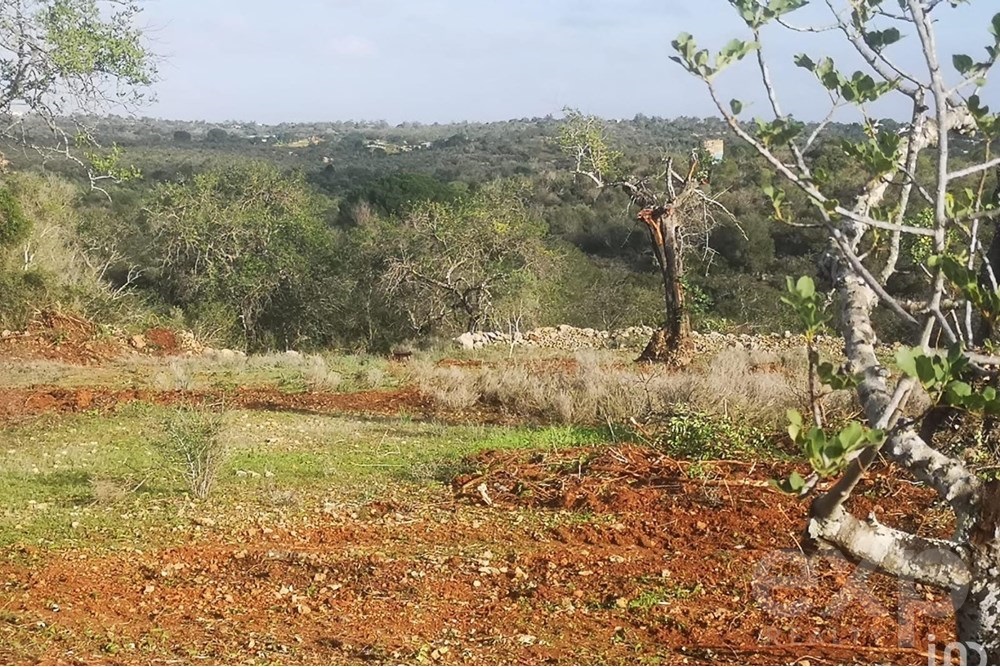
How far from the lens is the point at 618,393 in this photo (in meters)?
8.91

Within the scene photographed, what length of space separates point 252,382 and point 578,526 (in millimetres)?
7466

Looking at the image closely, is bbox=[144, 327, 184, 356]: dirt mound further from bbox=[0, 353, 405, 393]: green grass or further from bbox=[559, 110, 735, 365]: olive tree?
bbox=[559, 110, 735, 365]: olive tree

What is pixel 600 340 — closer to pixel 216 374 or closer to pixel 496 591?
pixel 216 374

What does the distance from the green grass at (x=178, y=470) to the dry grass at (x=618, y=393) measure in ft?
1.84

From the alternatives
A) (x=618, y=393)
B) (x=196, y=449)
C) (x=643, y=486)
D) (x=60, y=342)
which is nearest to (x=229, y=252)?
(x=60, y=342)

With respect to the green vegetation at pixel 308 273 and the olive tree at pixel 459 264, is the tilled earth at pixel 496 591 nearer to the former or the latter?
the green vegetation at pixel 308 273

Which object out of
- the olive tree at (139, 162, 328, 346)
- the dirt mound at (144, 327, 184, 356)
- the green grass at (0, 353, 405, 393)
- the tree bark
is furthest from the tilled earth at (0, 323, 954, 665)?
the olive tree at (139, 162, 328, 346)

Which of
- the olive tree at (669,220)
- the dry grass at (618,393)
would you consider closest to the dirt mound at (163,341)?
the dry grass at (618,393)

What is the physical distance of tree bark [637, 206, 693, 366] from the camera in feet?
40.3

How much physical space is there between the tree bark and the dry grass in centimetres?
139

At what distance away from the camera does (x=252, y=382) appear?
11938 mm

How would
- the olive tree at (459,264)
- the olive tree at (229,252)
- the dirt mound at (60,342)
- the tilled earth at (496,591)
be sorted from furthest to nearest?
1. the olive tree at (229,252)
2. the olive tree at (459,264)
3. the dirt mound at (60,342)
4. the tilled earth at (496,591)

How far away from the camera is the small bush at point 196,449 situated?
19.9 feet

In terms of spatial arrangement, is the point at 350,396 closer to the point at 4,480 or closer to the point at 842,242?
the point at 4,480
